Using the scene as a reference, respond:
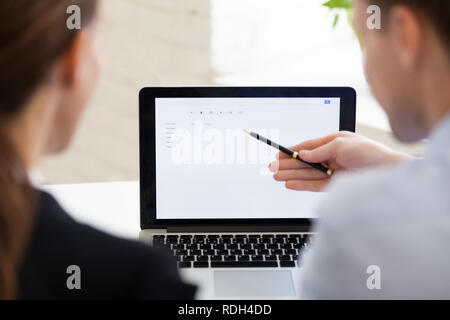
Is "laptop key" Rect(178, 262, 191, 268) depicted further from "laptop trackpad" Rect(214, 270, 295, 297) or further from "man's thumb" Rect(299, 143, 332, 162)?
"man's thumb" Rect(299, 143, 332, 162)

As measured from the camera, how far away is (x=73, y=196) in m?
0.57

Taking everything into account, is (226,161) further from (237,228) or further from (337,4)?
(337,4)

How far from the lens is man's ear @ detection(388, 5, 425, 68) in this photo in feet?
1.54

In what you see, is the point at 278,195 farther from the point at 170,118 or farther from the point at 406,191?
the point at 406,191

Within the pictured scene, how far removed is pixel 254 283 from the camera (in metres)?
0.64

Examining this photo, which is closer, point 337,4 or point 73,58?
point 73,58

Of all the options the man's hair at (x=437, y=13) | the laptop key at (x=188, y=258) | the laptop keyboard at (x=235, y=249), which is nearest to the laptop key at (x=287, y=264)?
the laptop keyboard at (x=235, y=249)

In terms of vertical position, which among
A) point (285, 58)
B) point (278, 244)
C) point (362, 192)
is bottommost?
point (278, 244)

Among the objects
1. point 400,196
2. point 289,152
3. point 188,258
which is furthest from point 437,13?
point 188,258

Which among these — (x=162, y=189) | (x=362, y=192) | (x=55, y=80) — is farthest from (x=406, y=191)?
(x=162, y=189)

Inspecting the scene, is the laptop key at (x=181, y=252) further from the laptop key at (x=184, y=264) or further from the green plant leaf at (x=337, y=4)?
the green plant leaf at (x=337, y=4)

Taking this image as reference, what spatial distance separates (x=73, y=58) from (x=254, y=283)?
302 millimetres

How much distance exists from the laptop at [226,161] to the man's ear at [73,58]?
9.5 inches

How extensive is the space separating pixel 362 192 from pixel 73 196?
28 centimetres
